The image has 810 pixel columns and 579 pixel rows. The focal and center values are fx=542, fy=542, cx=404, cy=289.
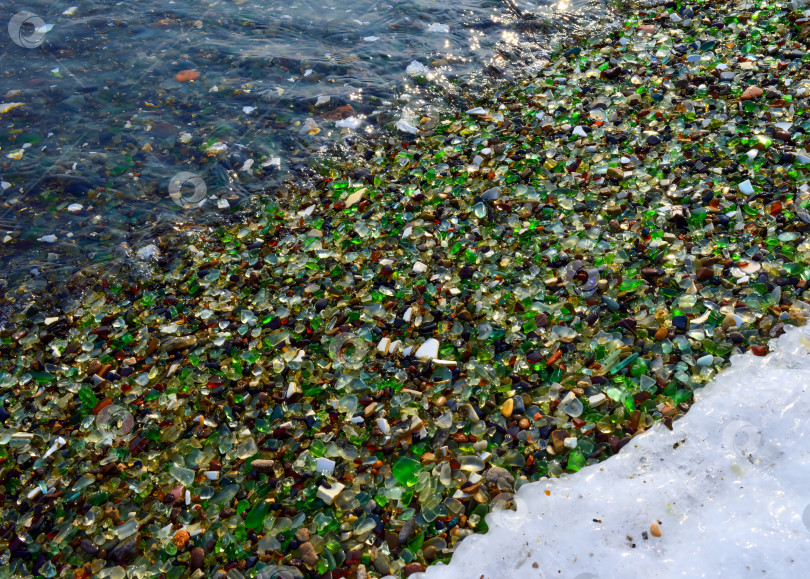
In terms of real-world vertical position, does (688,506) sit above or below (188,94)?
below

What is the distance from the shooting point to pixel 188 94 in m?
4.67

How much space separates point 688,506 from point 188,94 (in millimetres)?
4663

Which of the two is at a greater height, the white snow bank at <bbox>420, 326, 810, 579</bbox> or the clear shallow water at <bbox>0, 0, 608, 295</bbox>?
the clear shallow water at <bbox>0, 0, 608, 295</bbox>

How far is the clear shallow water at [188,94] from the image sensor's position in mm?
3775

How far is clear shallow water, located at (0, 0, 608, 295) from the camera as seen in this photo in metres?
3.78

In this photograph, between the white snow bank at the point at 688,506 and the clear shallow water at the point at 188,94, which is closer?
the white snow bank at the point at 688,506

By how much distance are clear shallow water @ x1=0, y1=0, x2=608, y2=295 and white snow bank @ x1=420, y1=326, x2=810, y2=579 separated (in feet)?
9.20

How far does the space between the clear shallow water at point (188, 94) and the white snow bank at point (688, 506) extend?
2.80 metres

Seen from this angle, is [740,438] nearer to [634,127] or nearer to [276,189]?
[634,127]

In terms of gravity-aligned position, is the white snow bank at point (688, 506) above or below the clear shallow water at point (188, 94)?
below

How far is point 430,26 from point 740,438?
4605 mm

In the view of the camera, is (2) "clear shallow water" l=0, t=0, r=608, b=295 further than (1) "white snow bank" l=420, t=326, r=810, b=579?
Yes

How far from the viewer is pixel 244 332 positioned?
2955 millimetres

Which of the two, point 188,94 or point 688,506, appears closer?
point 688,506
